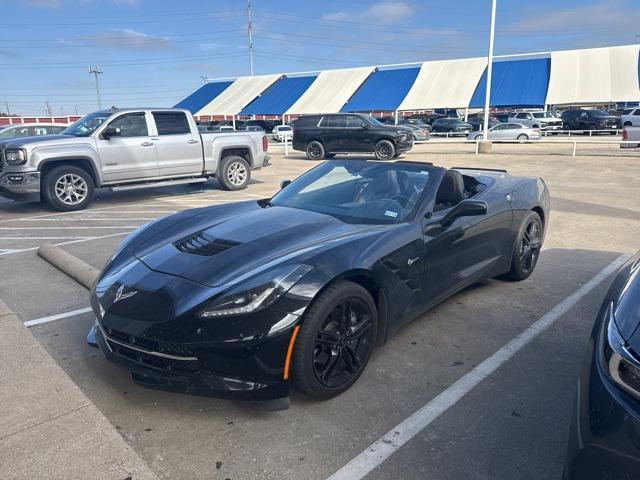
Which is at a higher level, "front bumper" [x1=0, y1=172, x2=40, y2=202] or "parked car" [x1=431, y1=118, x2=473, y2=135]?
"parked car" [x1=431, y1=118, x2=473, y2=135]

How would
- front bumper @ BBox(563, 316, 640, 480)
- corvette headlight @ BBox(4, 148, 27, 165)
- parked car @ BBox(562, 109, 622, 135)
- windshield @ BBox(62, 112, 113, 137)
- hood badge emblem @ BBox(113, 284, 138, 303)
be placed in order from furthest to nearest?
parked car @ BBox(562, 109, 622, 135)
windshield @ BBox(62, 112, 113, 137)
corvette headlight @ BBox(4, 148, 27, 165)
hood badge emblem @ BBox(113, 284, 138, 303)
front bumper @ BBox(563, 316, 640, 480)

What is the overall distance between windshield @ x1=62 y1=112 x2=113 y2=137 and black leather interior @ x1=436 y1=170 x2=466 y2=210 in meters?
7.88

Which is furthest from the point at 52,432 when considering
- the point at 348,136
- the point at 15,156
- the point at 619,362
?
the point at 348,136

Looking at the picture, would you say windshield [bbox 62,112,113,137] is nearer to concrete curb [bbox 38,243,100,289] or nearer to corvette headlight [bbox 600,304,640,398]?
concrete curb [bbox 38,243,100,289]

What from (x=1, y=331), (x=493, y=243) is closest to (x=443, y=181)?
(x=493, y=243)

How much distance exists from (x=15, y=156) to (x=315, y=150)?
41.6ft

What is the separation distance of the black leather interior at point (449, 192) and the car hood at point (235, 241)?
82 centimetres

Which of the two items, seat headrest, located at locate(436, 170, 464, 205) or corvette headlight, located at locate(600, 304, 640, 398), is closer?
corvette headlight, located at locate(600, 304, 640, 398)

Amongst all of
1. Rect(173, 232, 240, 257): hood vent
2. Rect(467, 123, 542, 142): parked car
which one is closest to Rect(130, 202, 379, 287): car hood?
Rect(173, 232, 240, 257): hood vent

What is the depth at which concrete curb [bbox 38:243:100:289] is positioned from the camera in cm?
486

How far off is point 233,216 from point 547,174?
41.8 ft

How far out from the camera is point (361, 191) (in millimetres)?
4078

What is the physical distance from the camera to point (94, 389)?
121 inches

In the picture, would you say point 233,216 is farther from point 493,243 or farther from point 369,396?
point 493,243
